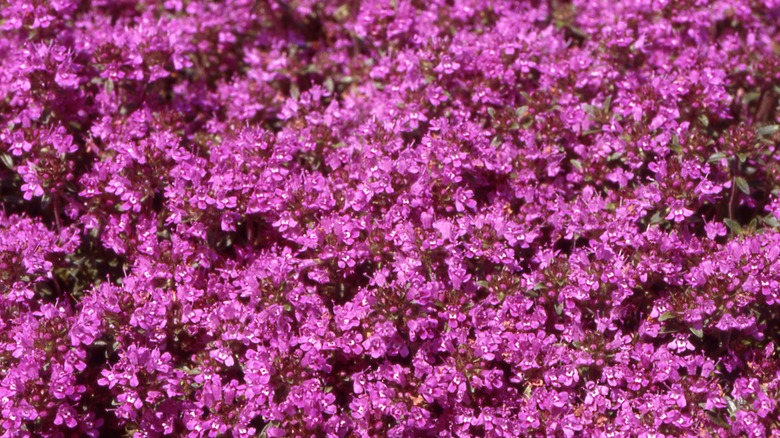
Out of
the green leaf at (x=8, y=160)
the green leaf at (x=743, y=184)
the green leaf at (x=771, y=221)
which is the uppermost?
the green leaf at (x=743, y=184)

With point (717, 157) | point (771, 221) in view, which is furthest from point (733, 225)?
point (717, 157)

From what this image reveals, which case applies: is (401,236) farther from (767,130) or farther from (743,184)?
(767,130)

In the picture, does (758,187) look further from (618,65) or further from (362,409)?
(362,409)

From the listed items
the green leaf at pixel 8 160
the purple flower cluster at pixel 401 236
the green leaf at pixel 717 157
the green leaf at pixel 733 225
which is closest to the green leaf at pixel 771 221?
the purple flower cluster at pixel 401 236

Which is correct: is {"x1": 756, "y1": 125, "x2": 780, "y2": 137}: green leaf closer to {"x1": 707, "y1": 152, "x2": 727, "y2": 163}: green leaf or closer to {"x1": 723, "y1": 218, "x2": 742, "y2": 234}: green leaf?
A: {"x1": 707, "y1": 152, "x2": 727, "y2": 163}: green leaf

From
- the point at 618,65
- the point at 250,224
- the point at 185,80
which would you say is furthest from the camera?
the point at 185,80

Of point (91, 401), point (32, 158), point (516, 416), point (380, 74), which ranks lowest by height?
point (91, 401)

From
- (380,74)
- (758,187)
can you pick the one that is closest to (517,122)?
(380,74)

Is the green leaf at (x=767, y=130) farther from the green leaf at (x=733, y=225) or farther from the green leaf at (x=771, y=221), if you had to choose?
the green leaf at (x=733, y=225)
